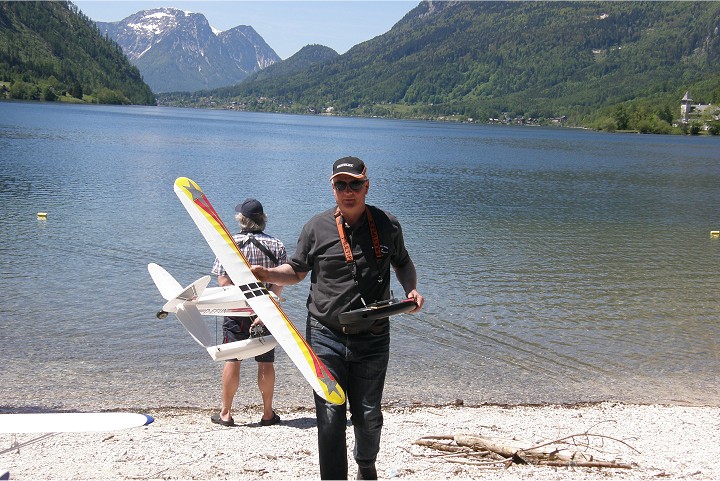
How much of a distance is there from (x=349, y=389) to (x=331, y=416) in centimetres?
29

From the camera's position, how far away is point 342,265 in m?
5.54

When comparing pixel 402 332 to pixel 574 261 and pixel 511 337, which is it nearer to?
pixel 511 337

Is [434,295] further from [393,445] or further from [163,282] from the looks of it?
[393,445]

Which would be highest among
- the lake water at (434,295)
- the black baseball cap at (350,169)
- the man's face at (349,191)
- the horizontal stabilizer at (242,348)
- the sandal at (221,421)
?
the black baseball cap at (350,169)

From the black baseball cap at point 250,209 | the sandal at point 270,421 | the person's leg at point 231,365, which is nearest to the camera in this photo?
the black baseball cap at point 250,209

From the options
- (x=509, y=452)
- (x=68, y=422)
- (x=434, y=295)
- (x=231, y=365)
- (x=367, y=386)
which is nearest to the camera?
(x=68, y=422)

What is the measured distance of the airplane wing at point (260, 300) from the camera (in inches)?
210

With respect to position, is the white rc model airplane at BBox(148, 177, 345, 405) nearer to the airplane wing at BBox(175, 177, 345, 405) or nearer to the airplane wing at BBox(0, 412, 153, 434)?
the airplane wing at BBox(175, 177, 345, 405)

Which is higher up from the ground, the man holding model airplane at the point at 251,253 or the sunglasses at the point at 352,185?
the sunglasses at the point at 352,185

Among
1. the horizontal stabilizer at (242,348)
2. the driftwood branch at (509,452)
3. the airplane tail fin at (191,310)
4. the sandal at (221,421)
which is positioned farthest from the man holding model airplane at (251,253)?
the driftwood branch at (509,452)

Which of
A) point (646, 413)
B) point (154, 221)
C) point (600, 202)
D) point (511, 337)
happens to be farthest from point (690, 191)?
point (646, 413)

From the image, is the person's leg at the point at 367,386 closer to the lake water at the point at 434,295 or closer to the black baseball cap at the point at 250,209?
the black baseball cap at the point at 250,209

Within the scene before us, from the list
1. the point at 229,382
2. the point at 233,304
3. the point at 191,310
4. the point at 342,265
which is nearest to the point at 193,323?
the point at 191,310

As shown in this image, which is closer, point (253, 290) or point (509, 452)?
point (253, 290)
